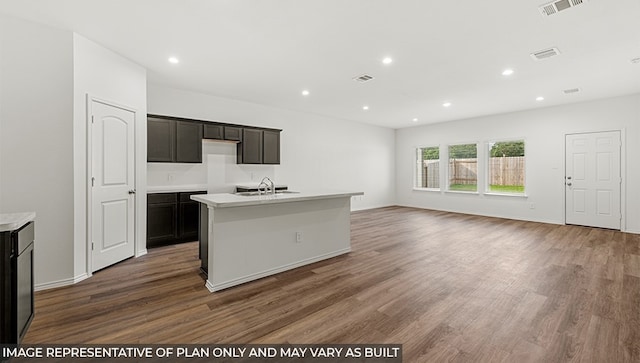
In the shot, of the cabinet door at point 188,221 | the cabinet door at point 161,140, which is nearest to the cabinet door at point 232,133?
the cabinet door at point 161,140

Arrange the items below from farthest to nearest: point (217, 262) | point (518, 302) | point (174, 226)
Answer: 1. point (174, 226)
2. point (217, 262)
3. point (518, 302)

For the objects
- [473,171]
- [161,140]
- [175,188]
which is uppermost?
[161,140]

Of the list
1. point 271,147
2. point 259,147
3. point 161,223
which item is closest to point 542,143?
point 271,147

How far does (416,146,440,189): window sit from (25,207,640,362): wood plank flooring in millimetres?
4867

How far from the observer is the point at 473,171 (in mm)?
8047

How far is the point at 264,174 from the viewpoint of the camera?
6430mm

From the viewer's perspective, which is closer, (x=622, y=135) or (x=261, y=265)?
(x=261, y=265)

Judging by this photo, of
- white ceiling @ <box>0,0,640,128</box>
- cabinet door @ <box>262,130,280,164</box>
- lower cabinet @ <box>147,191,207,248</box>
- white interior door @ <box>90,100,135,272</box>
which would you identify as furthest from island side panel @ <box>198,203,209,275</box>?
cabinet door @ <box>262,130,280,164</box>

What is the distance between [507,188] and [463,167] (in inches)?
50.7

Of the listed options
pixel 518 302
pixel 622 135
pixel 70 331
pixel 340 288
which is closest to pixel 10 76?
pixel 70 331

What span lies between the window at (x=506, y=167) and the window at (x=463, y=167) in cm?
40

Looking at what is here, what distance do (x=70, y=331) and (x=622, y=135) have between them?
9021mm

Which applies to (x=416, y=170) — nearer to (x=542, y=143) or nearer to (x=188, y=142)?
(x=542, y=143)

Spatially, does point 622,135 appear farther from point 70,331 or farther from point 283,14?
point 70,331
